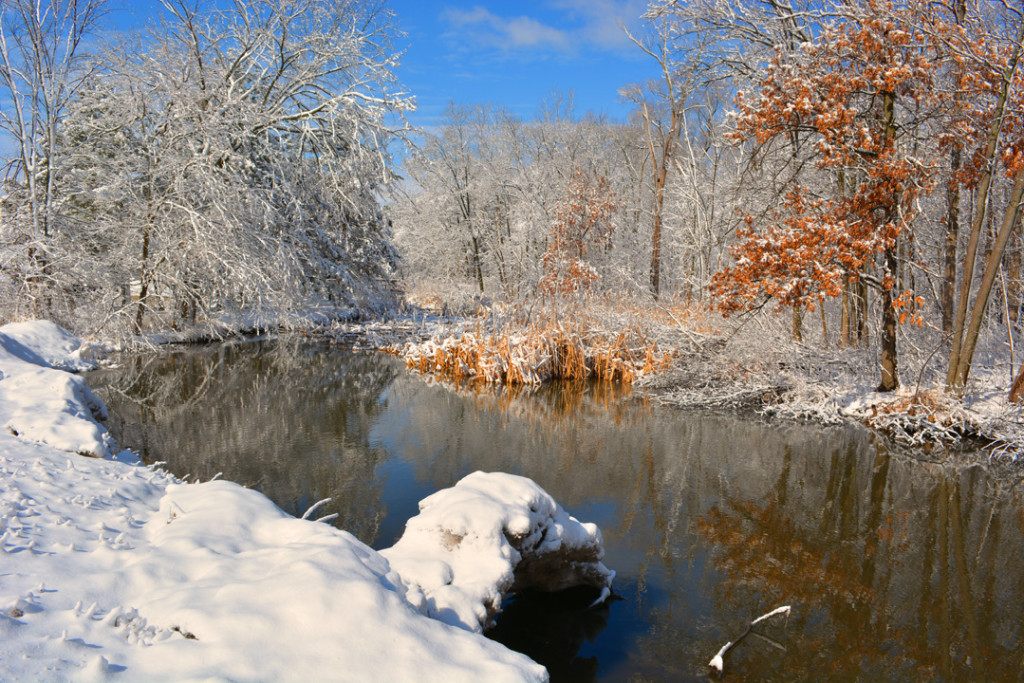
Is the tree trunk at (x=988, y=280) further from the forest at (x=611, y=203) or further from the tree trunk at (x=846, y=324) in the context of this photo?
the tree trunk at (x=846, y=324)

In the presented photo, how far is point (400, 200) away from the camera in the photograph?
19266mm

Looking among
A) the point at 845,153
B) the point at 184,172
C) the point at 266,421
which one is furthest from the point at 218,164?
the point at 845,153

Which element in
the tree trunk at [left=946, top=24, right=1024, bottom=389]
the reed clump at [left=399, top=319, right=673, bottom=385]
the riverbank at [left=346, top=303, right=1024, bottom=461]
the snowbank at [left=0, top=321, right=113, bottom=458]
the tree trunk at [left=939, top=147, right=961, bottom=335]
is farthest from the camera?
the reed clump at [left=399, top=319, right=673, bottom=385]

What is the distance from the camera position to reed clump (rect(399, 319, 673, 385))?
12.2 metres

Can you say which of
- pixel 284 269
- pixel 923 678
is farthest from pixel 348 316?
pixel 923 678

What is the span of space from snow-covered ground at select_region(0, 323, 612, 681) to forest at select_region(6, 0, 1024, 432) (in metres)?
6.75

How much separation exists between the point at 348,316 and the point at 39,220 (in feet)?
Result: 33.3

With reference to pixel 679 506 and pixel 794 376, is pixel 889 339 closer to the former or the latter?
pixel 794 376

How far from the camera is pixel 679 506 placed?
20.3ft

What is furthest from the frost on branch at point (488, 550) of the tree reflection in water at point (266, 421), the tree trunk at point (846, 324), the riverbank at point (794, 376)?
the tree trunk at point (846, 324)

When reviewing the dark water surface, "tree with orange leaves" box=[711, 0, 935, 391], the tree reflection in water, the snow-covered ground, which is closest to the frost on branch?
the snow-covered ground

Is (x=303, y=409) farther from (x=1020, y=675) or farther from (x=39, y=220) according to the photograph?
(x=1020, y=675)

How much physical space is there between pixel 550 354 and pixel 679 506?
21.4 ft

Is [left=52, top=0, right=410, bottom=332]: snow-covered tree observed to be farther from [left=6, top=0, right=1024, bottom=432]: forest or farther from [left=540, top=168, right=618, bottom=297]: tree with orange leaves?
[left=540, top=168, right=618, bottom=297]: tree with orange leaves
